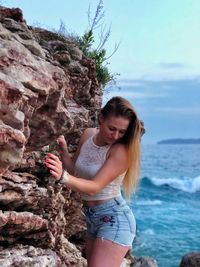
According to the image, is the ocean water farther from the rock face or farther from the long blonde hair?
the long blonde hair

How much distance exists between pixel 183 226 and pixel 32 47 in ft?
89.4

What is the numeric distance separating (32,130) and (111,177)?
88 centimetres

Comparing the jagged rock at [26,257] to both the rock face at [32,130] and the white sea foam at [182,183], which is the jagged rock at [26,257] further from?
the white sea foam at [182,183]

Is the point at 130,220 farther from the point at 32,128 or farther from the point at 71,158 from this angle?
the point at 32,128

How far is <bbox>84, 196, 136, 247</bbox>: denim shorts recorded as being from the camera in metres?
5.27

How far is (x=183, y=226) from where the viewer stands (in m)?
31.4

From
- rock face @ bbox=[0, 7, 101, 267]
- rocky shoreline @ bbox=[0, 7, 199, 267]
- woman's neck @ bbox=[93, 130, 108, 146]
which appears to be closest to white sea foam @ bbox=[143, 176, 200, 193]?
rocky shoreline @ bbox=[0, 7, 199, 267]

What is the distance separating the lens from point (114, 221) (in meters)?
5.31

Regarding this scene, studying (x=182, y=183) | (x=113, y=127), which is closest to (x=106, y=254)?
(x=113, y=127)

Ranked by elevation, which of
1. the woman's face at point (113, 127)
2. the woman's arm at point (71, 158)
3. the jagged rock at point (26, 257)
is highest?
the woman's face at point (113, 127)

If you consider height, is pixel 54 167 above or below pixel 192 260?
above

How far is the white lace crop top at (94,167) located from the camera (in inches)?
210

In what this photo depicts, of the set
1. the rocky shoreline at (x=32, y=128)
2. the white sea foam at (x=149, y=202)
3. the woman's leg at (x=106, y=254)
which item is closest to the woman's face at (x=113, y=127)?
the rocky shoreline at (x=32, y=128)

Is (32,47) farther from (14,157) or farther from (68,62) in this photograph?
(68,62)
